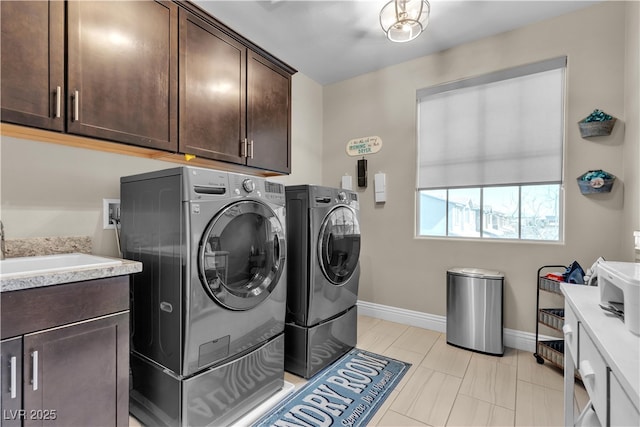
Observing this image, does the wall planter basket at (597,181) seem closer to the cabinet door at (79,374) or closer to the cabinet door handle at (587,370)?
the cabinet door handle at (587,370)

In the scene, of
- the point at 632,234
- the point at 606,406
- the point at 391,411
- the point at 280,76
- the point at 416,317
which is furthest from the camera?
the point at 416,317

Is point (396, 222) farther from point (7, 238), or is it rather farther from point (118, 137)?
point (7, 238)

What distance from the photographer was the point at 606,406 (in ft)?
2.49

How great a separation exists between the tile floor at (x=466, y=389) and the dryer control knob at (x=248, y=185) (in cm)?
130

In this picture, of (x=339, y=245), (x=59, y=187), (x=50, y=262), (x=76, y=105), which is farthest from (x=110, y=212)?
(x=339, y=245)

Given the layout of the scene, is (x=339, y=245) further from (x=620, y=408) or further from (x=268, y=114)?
(x=620, y=408)

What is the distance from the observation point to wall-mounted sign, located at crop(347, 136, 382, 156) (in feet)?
10.2

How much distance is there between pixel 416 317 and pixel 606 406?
2.17 metres

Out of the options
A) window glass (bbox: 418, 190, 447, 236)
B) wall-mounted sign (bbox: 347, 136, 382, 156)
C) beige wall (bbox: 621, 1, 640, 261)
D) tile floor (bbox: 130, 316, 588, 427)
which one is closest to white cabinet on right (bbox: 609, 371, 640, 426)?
tile floor (bbox: 130, 316, 588, 427)

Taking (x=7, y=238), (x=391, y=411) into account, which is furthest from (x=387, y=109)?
(x=7, y=238)

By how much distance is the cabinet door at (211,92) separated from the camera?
1740 millimetres

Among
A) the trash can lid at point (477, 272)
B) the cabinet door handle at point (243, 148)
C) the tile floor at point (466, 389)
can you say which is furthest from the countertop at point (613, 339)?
the cabinet door handle at point (243, 148)

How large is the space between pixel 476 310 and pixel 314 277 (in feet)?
4.56

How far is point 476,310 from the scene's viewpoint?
7.73 feet
